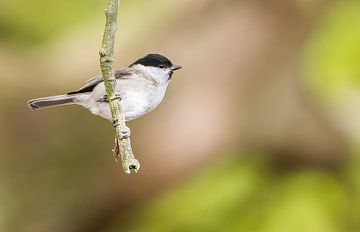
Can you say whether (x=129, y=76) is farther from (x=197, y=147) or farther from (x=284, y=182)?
(x=284, y=182)

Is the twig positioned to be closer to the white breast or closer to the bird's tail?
the white breast

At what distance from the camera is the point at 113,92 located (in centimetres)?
83

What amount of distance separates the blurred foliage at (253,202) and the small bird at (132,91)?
390cm

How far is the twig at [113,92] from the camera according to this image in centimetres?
80

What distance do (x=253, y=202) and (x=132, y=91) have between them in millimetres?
4299

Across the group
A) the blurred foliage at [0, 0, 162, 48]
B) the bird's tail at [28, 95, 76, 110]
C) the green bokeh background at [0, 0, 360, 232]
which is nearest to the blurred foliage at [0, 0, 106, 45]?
the blurred foliage at [0, 0, 162, 48]

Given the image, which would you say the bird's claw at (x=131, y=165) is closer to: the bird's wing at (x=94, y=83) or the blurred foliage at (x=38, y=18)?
the bird's wing at (x=94, y=83)

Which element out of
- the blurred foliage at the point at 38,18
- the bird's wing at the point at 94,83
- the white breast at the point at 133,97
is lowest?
the white breast at the point at 133,97

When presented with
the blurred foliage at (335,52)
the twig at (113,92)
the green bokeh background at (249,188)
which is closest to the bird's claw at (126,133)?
the twig at (113,92)

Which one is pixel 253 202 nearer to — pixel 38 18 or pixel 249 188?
pixel 249 188

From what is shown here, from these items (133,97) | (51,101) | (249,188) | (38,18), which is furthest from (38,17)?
(133,97)

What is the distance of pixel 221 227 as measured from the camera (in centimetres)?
521

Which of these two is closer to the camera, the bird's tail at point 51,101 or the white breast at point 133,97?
the white breast at point 133,97

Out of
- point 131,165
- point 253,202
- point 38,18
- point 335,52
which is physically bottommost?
point 253,202
